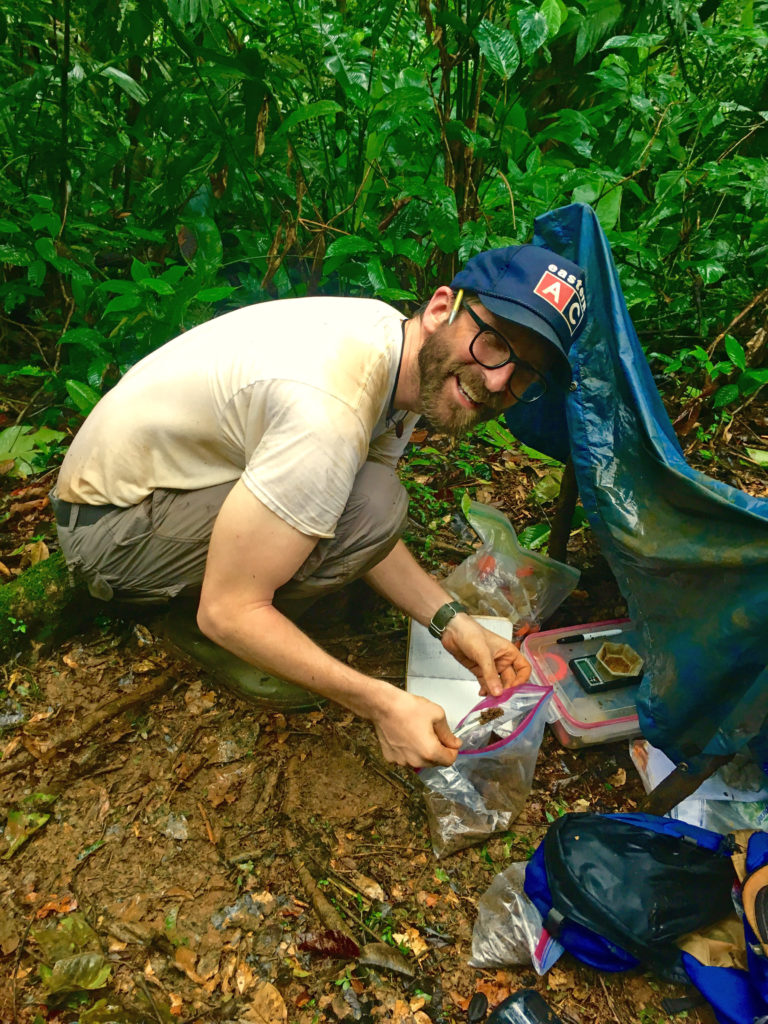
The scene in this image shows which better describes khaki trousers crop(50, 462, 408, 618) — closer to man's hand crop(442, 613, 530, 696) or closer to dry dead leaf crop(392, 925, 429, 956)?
man's hand crop(442, 613, 530, 696)

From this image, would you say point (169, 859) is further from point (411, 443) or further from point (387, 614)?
point (411, 443)

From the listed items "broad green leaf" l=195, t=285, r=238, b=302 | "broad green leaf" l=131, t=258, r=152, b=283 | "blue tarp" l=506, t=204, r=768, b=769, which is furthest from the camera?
"broad green leaf" l=131, t=258, r=152, b=283

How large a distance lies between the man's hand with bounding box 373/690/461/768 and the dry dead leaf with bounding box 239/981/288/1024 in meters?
0.58

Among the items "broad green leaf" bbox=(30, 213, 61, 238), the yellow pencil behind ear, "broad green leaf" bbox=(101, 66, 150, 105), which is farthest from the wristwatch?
"broad green leaf" bbox=(101, 66, 150, 105)

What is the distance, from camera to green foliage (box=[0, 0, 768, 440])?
2.30m

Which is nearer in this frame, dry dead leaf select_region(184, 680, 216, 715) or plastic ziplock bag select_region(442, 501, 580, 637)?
dry dead leaf select_region(184, 680, 216, 715)

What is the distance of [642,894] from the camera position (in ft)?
4.72

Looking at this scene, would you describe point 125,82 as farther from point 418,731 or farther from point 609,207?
point 418,731

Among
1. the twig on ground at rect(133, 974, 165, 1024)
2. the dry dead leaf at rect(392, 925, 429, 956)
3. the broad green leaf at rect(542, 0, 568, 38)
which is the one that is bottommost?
the twig on ground at rect(133, 974, 165, 1024)

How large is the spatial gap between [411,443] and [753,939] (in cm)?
221

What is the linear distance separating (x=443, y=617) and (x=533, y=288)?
959 millimetres

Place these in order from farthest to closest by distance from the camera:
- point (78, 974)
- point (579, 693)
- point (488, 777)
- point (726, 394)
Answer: point (726, 394) < point (579, 693) < point (488, 777) < point (78, 974)

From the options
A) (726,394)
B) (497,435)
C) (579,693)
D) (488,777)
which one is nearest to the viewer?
(488,777)

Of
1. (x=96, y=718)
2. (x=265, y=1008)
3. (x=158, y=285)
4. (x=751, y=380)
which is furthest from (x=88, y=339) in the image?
(x=751, y=380)
